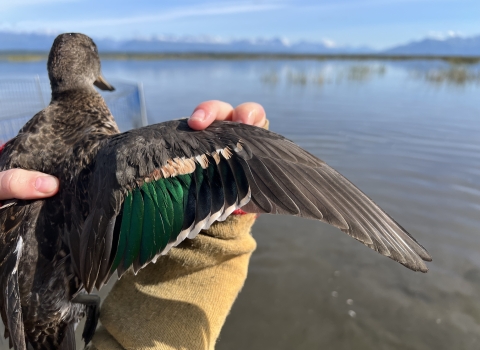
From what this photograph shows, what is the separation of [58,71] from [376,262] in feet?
13.7

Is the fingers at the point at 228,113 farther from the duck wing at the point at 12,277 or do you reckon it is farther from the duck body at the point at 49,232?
the duck wing at the point at 12,277

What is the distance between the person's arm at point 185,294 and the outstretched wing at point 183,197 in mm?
317

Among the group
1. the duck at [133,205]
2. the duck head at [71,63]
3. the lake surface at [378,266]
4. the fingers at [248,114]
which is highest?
the duck head at [71,63]

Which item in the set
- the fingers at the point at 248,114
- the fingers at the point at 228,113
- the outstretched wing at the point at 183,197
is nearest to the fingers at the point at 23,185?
the outstretched wing at the point at 183,197

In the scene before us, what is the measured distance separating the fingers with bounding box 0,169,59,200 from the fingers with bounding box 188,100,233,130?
82 cm

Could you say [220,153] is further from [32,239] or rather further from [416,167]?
[416,167]

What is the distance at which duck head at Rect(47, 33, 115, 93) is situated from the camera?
9.05 ft

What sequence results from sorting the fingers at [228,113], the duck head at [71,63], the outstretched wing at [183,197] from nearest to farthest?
the outstretched wing at [183,197] < the fingers at [228,113] < the duck head at [71,63]

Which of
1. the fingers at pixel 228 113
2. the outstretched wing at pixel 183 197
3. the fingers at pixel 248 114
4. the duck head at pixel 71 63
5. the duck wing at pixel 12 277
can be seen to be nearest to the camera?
the outstretched wing at pixel 183 197

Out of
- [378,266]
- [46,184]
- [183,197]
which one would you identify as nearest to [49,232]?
[46,184]

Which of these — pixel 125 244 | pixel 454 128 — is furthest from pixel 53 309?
pixel 454 128

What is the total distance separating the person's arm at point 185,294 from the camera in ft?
6.07

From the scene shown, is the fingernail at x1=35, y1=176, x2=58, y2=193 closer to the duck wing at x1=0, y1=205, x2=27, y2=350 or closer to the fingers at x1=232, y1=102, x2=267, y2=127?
the duck wing at x1=0, y1=205, x2=27, y2=350

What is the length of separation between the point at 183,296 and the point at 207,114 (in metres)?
1.06
